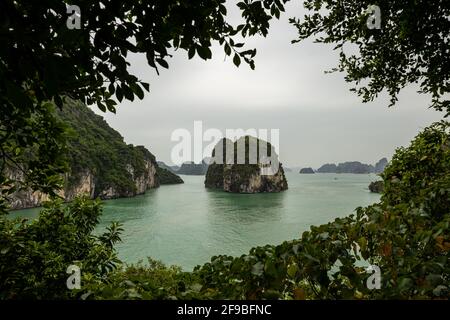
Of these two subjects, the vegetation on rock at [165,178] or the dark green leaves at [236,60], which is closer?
the dark green leaves at [236,60]

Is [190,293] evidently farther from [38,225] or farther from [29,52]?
[38,225]

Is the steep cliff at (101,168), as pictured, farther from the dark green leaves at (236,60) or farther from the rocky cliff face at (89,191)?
the dark green leaves at (236,60)

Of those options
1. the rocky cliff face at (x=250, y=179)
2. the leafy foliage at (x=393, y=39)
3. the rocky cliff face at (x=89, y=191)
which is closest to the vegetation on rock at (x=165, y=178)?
the rocky cliff face at (x=89, y=191)

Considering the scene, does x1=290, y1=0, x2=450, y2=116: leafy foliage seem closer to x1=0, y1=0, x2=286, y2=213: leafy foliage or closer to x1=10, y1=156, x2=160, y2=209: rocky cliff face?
x1=0, y1=0, x2=286, y2=213: leafy foliage

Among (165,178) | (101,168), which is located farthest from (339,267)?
(165,178)

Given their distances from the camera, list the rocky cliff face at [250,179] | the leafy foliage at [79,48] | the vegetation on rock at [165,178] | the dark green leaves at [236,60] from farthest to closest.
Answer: the vegetation on rock at [165,178], the rocky cliff face at [250,179], the dark green leaves at [236,60], the leafy foliage at [79,48]

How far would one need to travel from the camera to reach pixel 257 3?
10.3 ft

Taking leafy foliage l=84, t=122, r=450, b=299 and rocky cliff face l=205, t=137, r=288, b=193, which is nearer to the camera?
leafy foliage l=84, t=122, r=450, b=299

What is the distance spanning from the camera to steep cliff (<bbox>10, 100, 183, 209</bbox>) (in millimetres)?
82688

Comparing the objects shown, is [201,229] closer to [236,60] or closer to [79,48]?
[236,60]

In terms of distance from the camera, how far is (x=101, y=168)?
101m

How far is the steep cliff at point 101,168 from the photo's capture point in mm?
82688

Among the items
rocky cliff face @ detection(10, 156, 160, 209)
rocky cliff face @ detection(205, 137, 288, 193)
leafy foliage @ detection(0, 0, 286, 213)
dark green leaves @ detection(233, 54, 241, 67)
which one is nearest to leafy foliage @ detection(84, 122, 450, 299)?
leafy foliage @ detection(0, 0, 286, 213)
